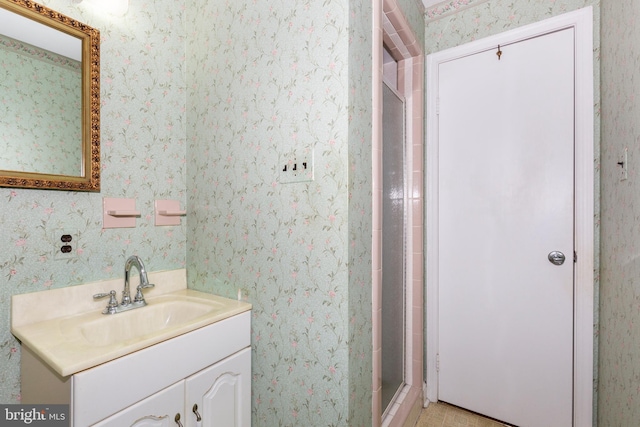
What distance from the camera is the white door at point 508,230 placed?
1.61 metres

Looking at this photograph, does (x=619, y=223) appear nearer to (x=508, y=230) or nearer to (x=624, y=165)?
(x=624, y=165)

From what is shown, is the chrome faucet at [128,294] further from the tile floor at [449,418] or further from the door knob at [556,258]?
the door knob at [556,258]

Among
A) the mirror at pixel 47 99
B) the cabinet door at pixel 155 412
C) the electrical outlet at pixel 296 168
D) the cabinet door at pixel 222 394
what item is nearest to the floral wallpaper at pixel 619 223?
the electrical outlet at pixel 296 168

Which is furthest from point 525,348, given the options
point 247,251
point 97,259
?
point 97,259

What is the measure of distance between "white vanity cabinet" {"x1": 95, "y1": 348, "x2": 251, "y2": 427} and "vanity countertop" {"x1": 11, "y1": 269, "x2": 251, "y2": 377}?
18cm

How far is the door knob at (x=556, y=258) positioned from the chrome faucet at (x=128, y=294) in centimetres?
200

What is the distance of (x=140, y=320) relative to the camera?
1281 millimetres

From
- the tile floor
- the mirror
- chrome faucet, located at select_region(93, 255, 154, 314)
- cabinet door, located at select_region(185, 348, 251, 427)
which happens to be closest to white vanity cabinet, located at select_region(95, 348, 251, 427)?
cabinet door, located at select_region(185, 348, 251, 427)

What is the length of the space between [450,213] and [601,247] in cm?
73

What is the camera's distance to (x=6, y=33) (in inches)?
41.8

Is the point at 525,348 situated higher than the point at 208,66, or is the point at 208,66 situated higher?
the point at 208,66

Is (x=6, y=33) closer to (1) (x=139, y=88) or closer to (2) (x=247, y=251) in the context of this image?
(1) (x=139, y=88)

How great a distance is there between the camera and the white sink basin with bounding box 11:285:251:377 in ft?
2.76

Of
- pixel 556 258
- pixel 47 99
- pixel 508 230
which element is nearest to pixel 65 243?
pixel 47 99
